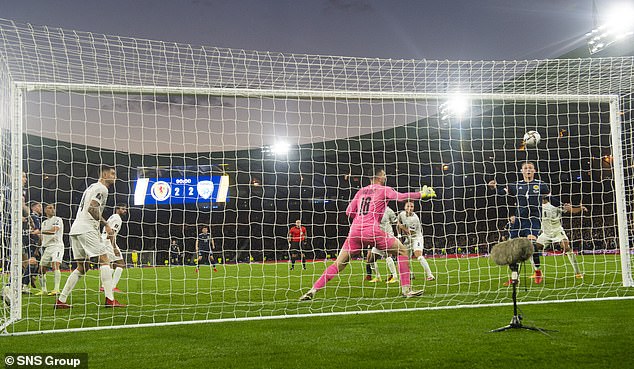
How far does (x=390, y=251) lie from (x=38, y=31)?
215 inches

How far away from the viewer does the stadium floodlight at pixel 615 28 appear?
20.3 meters

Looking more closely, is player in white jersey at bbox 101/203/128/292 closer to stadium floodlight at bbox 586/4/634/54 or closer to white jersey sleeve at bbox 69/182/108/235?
white jersey sleeve at bbox 69/182/108/235

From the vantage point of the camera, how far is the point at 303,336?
18.5 ft

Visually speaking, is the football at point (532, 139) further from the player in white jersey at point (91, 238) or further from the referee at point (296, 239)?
the referee at point (296, 239)

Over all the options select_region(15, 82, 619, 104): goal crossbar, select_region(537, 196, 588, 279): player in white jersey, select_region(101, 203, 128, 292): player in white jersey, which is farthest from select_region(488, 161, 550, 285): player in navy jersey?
select_region(101, 203, 128, 292): player in white jersey

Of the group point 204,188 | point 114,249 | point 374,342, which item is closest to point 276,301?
point 114,249

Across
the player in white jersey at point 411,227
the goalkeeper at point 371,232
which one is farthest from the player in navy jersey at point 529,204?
the player in white jersey at point 411,227

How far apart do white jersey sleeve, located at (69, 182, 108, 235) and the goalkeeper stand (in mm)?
3137

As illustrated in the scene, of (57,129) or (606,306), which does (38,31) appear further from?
(606,306)

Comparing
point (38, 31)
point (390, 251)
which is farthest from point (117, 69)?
point (390, 251)

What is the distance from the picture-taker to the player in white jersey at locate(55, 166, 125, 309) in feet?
26.9

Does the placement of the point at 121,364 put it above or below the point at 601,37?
below

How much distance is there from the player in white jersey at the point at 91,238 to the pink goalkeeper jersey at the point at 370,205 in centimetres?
347

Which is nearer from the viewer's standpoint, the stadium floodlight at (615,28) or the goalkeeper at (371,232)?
the goalkeeper at (371,232)
